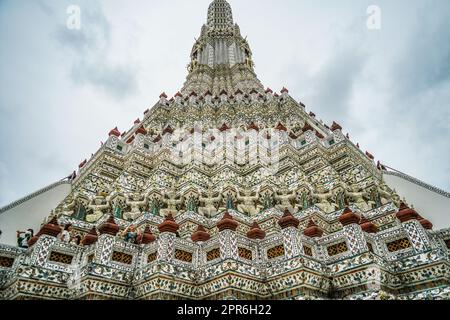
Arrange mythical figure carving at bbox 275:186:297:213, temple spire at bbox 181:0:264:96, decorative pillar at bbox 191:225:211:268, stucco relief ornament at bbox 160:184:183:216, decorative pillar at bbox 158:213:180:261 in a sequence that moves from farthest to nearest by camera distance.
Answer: temple spire at bbox 181:0:264:96 → stucco relief ornament at bbox 160:184:183:216 → mythical figure carving at bbox 275:186:297:213 → decorative pillar at bbox 191:225:211:268 → decorative pillar at bbox 158:213:180:261

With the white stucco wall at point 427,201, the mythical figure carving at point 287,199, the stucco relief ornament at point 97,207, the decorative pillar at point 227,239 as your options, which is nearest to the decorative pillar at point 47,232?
the decorative pillar at point 227,239

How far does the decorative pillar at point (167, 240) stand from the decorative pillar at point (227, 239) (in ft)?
3.95

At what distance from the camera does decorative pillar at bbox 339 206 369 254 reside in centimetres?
727

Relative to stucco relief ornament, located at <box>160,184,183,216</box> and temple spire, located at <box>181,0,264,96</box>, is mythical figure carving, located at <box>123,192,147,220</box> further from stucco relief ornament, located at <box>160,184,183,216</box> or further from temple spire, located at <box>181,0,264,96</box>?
temple spire, located at <box>181,0,264,96</box>

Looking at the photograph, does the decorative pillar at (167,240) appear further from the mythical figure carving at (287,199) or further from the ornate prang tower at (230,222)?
the mythical figure carving at (287,199)

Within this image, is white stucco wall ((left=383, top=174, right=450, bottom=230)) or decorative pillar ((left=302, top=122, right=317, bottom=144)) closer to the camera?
white stucco wall ((left=383, top=174, right=450, bottom=230))

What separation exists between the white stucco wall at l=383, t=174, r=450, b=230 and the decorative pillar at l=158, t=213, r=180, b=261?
9111mm

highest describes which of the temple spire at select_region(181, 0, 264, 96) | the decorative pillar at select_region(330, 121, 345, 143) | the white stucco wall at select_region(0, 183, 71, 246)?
the temple spire at select_region(181, 0, 264, 96)

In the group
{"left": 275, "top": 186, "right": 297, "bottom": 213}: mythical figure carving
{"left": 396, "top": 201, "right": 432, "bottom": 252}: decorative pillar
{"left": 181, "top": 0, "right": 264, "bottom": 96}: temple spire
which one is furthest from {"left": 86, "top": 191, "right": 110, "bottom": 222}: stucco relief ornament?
{"left": 181, "top": 0, "right": 264, "bottom": 96}: temple spire

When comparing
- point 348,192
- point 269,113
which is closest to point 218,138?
point 269,113

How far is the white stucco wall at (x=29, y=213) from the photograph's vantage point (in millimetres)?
10422

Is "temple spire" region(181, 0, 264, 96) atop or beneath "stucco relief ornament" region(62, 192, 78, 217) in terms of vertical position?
atop
